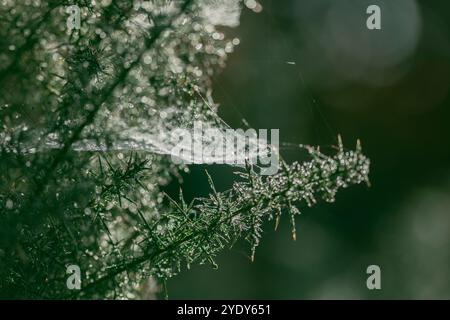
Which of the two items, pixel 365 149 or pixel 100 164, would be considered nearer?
pixel 100 164

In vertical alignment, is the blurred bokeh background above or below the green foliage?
above

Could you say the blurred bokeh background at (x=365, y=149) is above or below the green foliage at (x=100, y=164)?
above

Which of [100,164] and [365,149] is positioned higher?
[365,149]

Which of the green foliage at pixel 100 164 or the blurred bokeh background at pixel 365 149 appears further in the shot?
the blurred bokeh background at pixel 365 149

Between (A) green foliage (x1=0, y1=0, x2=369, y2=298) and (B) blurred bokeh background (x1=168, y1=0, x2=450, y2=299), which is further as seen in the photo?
(B) blurred bokeh background (x1=168, y1=0, x2=450, y2=299)
